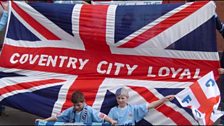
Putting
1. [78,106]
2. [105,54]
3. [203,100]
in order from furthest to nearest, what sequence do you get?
[105,54]
[203,100]
[78,106]

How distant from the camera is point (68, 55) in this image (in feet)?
22.0

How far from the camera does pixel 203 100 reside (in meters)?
5.66

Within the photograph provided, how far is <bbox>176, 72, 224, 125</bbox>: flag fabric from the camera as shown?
219 inches

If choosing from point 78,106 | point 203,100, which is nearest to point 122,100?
point 78,106

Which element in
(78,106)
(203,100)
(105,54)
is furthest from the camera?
(105,54)

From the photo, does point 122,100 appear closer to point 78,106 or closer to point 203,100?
point 78,106

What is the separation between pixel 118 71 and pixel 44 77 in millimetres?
1056

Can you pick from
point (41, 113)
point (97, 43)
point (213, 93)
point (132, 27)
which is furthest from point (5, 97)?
A: point (213, 93)

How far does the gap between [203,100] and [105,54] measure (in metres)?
1.54

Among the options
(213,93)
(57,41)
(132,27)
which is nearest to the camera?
(213,93)

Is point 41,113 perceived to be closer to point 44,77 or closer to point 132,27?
point 44,77

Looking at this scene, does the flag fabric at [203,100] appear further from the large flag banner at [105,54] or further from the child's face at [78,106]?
the child's face at [78,106]

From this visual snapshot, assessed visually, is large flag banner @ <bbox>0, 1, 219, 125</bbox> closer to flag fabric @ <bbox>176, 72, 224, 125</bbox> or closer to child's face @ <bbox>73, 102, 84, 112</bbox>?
flag fabric @ <bbox>176, 72, 224, 125</bbox>

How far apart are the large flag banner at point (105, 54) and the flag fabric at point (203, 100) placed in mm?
224
